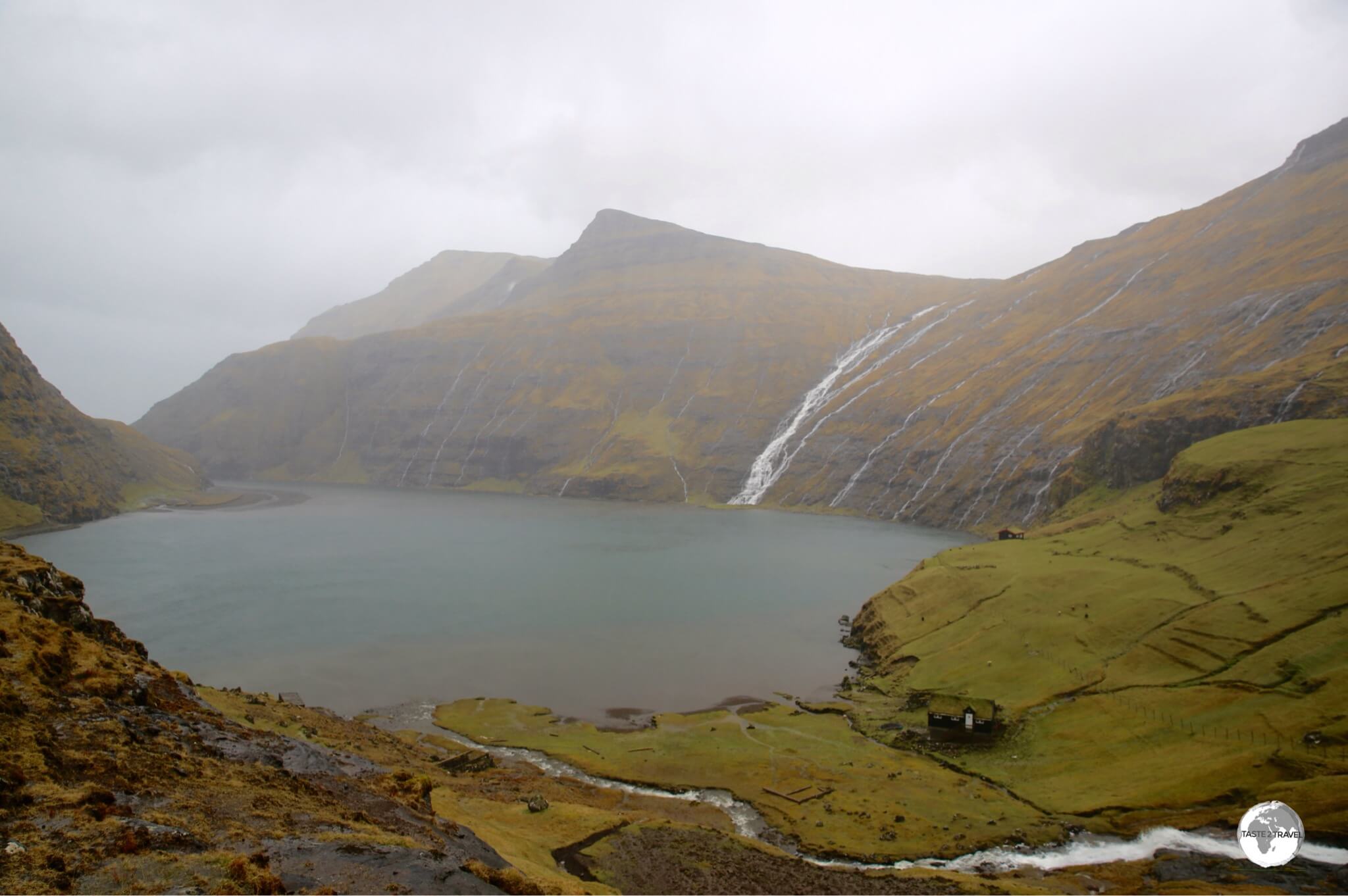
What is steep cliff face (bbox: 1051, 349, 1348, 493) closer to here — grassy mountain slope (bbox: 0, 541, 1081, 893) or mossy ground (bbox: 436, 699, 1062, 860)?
mossy ground (bbox: 436, 699, 1062, 860)

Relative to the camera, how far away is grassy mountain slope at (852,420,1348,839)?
31938 mm

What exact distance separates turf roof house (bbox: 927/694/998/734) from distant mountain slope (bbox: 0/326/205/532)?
467 feet

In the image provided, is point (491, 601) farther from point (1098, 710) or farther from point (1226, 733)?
point (1226, 733)

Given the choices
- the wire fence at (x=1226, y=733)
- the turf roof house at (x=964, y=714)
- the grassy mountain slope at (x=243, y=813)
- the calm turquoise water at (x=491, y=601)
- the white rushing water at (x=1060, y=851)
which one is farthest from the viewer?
the calm turquoise water at (x=491, y=601)

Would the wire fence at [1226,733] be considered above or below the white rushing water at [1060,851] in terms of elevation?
above

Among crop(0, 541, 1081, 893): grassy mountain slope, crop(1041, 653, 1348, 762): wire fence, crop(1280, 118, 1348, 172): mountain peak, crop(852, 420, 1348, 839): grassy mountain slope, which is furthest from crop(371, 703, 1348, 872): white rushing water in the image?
crop(1280, 118, 1348, 172): mountain peak

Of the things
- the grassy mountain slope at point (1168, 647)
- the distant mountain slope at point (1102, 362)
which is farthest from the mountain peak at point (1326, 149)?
the grassy mountain slope at point (1168, 647)

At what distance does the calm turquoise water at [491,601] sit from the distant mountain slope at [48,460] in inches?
301

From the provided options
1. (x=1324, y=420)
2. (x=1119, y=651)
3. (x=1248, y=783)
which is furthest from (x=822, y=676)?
(x=1324, y=420)

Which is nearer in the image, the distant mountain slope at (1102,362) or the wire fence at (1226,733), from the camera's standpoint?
the wire fence at (1226,733)

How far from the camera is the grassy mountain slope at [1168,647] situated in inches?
1257

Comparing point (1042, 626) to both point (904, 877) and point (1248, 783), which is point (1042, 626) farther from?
point (904, 877)

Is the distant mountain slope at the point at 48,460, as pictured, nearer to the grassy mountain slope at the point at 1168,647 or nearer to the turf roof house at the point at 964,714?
the grassy mountain slope at the point at 1168,647

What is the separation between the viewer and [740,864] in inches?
1131
